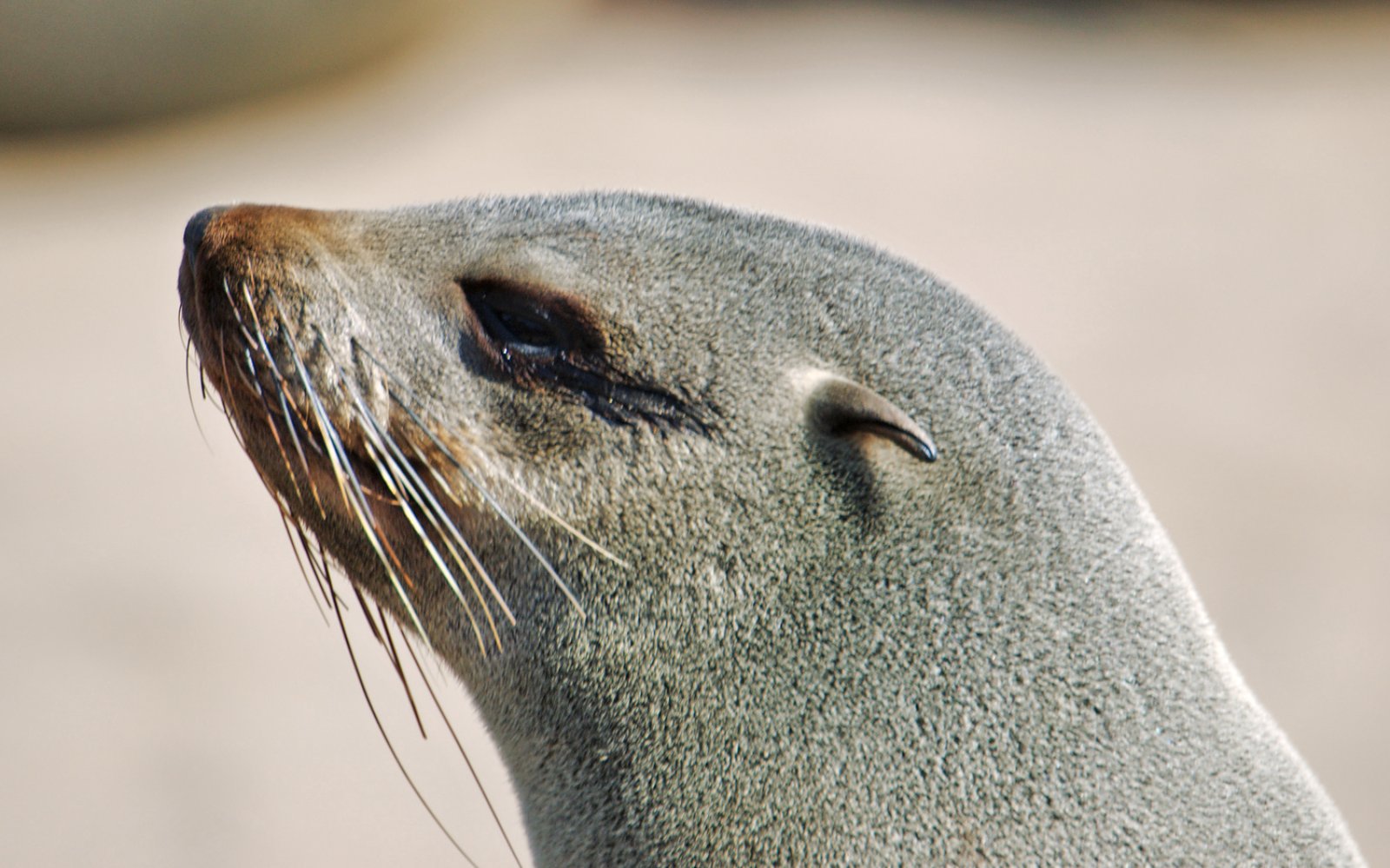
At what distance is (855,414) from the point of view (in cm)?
131

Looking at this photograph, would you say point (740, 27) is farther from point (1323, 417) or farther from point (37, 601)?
point (37, 601)

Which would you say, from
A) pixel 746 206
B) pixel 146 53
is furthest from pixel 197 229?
pixel 146 53

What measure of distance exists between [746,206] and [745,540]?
11.9 ft

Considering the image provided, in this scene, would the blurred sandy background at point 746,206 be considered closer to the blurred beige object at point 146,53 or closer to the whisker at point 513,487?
the blurred beige object at point 146,53

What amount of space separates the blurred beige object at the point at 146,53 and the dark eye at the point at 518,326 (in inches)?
Result: 240

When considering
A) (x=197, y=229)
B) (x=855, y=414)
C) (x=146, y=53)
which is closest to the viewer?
(x=855, y=414)

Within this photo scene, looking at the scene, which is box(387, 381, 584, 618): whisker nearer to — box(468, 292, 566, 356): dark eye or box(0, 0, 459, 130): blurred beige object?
box(468, 292, 566, 356): dark eye

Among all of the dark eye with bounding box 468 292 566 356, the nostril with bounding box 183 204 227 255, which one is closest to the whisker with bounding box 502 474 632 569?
the dark eye with bounding box 468 292 566 356

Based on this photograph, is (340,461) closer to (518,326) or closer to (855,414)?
(518,326)

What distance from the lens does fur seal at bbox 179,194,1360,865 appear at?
1294 mm

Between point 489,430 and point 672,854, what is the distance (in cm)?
44

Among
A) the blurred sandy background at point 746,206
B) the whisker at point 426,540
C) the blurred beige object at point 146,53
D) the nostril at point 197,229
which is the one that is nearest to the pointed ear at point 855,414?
the whisker at point 426,540

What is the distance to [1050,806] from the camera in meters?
1.28

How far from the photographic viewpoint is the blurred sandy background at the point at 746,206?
3.82 m
